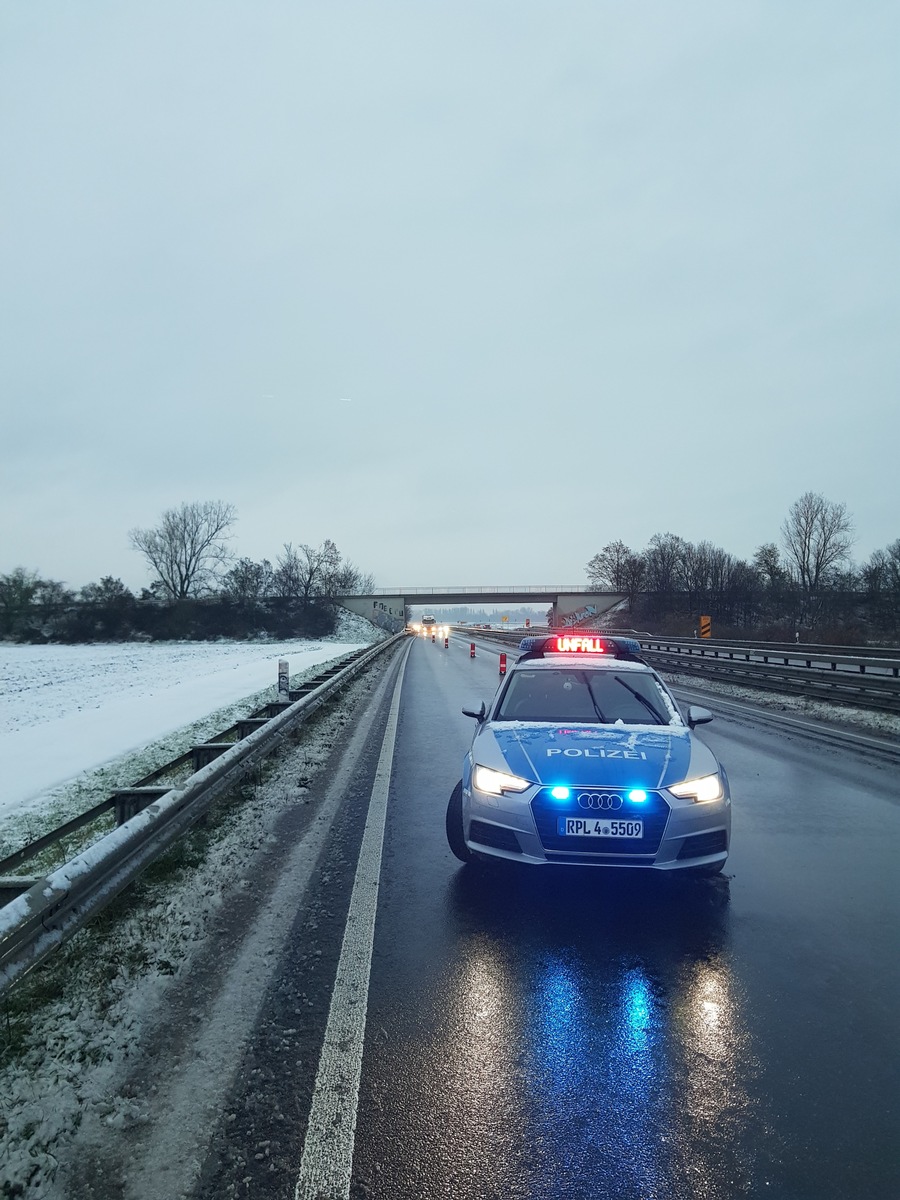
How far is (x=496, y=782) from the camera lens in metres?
4.84

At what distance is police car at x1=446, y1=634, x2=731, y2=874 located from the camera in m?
4.48

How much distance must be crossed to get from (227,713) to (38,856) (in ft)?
29.6

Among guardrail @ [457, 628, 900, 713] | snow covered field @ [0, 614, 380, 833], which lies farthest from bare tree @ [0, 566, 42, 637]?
guardrail @ [457, 628, 900, 713]

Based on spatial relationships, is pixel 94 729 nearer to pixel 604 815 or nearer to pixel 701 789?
pixel 604 815

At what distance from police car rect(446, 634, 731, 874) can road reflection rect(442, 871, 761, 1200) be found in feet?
1.27

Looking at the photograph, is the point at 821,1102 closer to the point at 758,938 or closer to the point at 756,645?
the point at 758,938

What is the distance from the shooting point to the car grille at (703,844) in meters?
4.54

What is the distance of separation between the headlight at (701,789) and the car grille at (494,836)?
107 cm

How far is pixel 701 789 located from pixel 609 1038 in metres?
1.96

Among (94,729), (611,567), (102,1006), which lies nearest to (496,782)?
(102,1006)

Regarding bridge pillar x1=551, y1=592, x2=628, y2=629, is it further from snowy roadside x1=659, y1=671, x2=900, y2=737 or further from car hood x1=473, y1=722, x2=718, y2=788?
car hood x1=473, y1=722, x2=718, y2=788

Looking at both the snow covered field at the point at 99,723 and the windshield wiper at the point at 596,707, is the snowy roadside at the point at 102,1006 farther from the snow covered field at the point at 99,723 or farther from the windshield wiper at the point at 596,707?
the snow covered field at the point at 99,723

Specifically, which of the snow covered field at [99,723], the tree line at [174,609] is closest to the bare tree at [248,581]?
the tree line at [174,609]

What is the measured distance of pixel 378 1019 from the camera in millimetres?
3260
